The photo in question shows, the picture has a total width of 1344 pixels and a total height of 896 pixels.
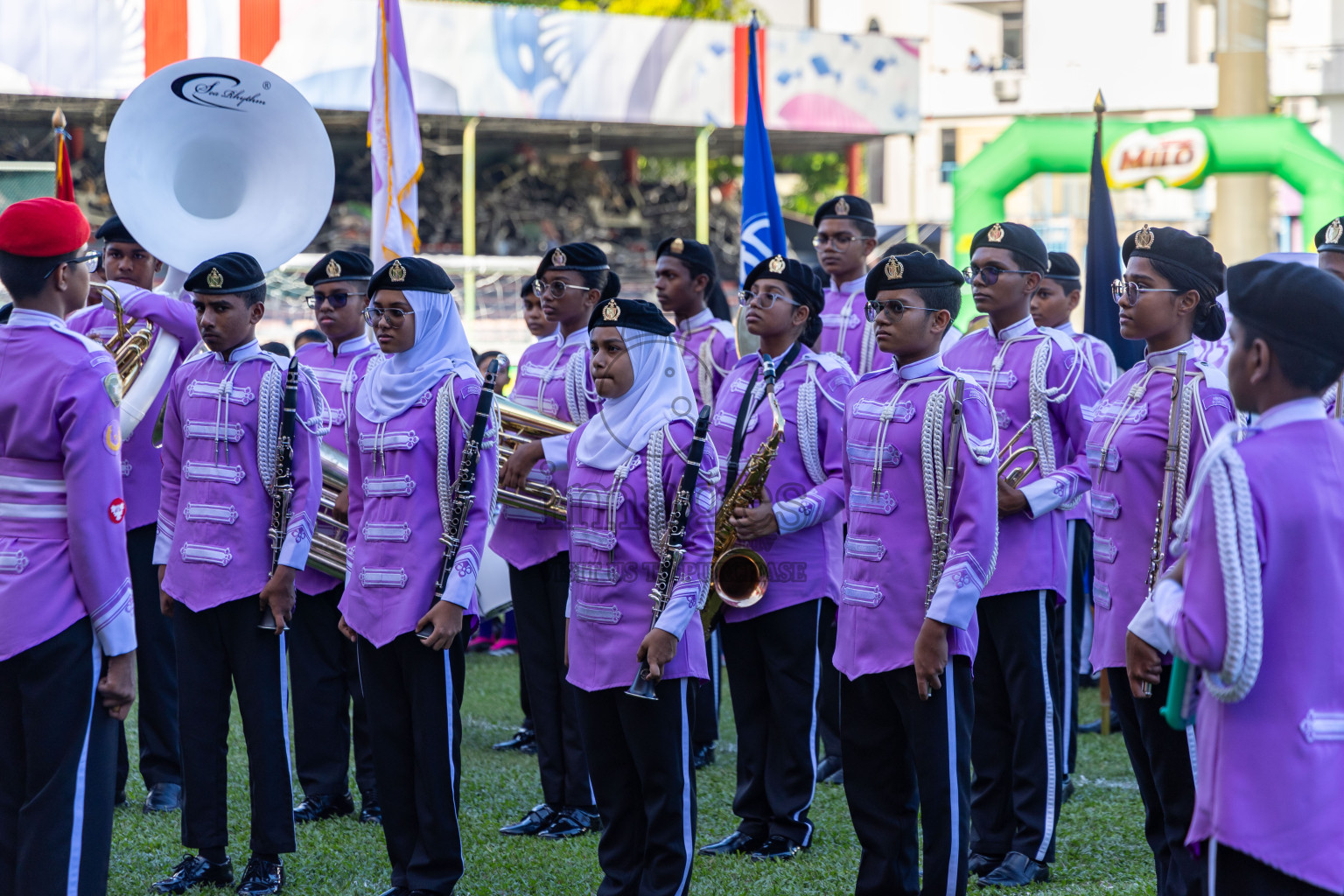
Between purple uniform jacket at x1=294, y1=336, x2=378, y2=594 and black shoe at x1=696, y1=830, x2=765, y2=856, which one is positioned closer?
black shoe at x1=696, y1=830, x2=765, y2=856

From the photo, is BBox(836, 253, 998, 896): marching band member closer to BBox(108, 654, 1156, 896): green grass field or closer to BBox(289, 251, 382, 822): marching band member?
BBox(108, 654, 1156, 896): green grass field

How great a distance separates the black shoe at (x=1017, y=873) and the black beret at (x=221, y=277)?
3.37m

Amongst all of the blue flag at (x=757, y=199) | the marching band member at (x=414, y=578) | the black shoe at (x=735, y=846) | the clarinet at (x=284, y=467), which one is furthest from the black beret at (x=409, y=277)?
the blue flag at (x=757, y=199)

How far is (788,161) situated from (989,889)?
35.0m

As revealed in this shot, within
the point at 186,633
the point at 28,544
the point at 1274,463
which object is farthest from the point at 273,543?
the point at 1274,463

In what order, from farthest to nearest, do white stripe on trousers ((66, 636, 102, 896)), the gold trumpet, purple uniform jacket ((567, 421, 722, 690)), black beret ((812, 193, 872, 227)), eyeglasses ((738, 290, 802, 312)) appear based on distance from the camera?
black beret ((812, 193, 872, 227)) → eyeglasses ((738, 290, 802, 312)) → the gold trumpet → purple uniform jacket ((567, 421, 722, 690)) → white stripe on trousers ((66, 636, 102, 896))

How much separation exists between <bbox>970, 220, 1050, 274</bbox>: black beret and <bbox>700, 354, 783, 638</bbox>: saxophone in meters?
1.05

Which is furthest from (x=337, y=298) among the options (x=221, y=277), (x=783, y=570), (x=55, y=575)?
Result: (x=55, y=575)

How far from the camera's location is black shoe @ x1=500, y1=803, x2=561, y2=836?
6.05 meters

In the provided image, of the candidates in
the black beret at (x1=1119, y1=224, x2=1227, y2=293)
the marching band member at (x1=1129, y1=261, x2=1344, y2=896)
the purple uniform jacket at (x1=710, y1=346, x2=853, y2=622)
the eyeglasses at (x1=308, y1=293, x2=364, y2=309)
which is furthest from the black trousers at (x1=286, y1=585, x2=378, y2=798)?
the marching band member at (x1=1129, y1=261, x2=1344, y2=896)

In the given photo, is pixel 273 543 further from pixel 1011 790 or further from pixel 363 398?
pixel 1011 790

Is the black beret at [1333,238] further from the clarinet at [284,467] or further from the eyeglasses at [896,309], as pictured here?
the clarinet at [284,467]

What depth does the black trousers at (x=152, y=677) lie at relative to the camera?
6.26m

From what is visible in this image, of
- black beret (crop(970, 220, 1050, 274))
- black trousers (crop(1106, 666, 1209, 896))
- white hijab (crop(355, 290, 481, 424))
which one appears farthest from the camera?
black beret (crop(970, 220, 1050, 274))
